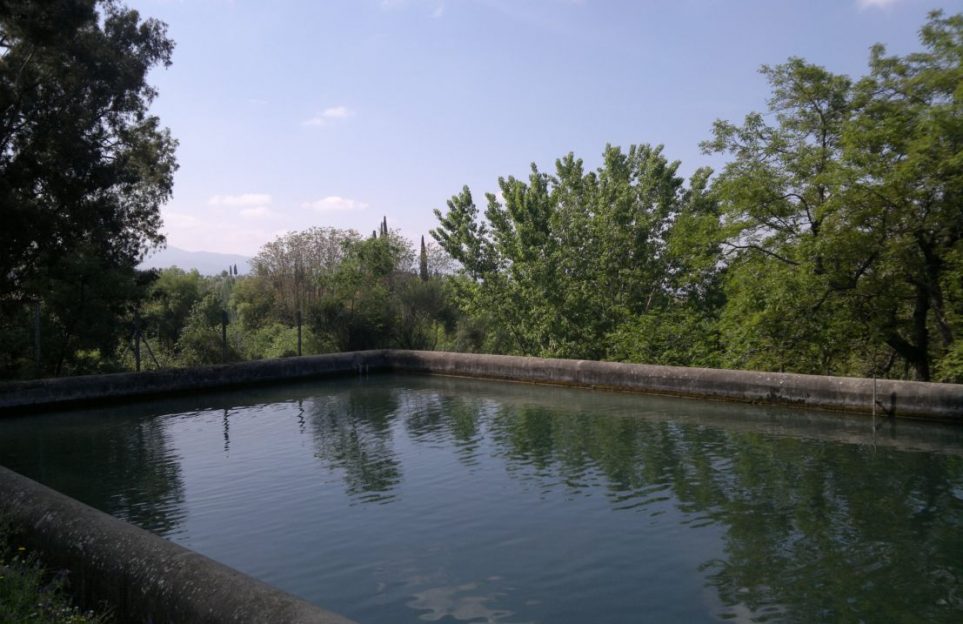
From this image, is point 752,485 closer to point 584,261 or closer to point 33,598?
point 33,598

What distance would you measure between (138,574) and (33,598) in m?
0.52

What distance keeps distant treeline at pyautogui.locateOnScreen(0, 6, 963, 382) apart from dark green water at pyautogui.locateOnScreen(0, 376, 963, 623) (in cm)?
265

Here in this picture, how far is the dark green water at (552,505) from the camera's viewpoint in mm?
5250

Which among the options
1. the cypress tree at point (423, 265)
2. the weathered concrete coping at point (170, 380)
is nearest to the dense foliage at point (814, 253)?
the weathered concrete coping at point (170, 380)

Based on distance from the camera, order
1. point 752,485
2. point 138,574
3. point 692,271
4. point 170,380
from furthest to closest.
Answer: point 692,271, point 170,380, point 752,485, point 138,574

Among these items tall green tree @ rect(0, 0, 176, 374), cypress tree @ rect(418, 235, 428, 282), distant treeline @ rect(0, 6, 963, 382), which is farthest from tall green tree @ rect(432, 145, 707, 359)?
tall green tree @ rect(0, 0, 176, 374)

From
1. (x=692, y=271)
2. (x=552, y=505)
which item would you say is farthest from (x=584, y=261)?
(x=552, y=505)

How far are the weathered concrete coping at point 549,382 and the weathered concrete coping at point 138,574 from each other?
32.4 ft

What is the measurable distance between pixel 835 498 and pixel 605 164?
1499 centimetres

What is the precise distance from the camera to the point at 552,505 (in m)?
7.40

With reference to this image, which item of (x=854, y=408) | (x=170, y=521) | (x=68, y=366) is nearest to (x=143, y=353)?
(x=68, y=366)

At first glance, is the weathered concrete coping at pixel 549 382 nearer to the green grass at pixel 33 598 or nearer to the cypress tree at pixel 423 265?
the cypress tree at pixel 423 265

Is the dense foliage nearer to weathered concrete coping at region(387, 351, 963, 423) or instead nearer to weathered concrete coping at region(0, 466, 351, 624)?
weathered concrete coping at region(387, 351, 963, 423)

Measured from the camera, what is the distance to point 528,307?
1967cm
